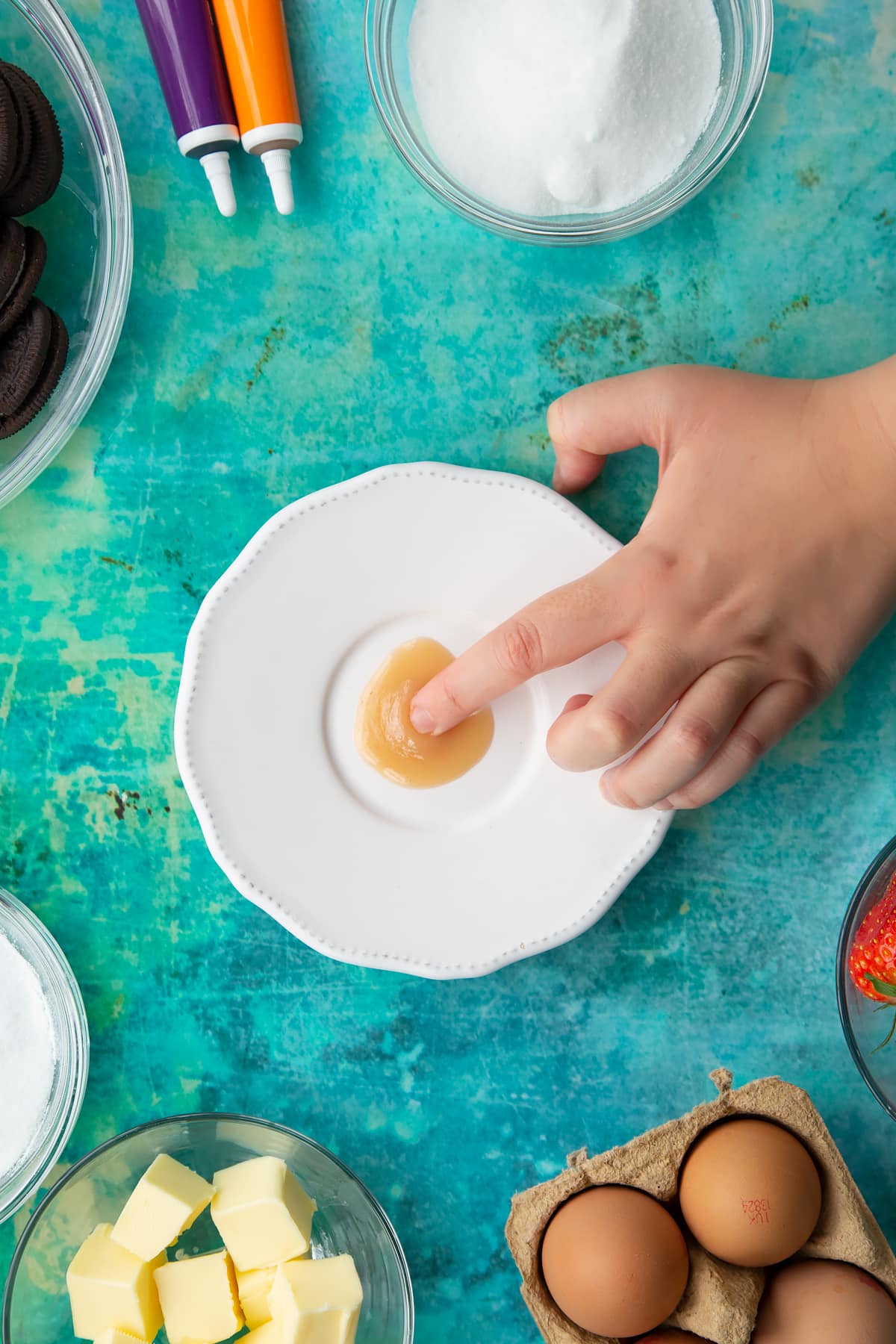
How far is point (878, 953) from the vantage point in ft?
2.60

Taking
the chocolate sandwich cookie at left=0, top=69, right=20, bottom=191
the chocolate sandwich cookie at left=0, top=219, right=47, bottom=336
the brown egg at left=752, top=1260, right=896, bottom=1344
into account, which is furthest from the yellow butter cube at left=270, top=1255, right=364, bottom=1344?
the chocolate sandwich cookie at left=0, top=69, right=20, bottom=191

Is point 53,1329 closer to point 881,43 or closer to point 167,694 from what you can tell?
point 167,694

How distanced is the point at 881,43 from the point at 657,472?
0.46 metres

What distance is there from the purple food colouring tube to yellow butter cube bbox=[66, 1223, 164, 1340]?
3.25 ft

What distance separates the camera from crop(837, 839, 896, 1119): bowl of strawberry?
0.82 m

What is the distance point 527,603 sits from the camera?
0.84m

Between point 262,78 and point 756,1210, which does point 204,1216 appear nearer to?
point 756,1210

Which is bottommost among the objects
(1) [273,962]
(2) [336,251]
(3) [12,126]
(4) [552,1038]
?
(4) [552,1038]

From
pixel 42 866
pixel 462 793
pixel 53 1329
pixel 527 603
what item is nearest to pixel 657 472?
pixel 527 603

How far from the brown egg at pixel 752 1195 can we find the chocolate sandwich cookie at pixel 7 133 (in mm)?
1036

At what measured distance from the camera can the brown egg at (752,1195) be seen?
0.75 meters

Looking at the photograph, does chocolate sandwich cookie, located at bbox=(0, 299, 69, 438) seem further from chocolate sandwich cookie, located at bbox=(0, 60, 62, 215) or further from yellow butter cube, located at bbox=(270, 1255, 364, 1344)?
yellow butter cube, located at bbox=(270, 1255, 364, 1344)

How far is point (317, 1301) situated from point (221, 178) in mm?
1027

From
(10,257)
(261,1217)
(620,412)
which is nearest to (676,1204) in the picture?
(261,1217)
